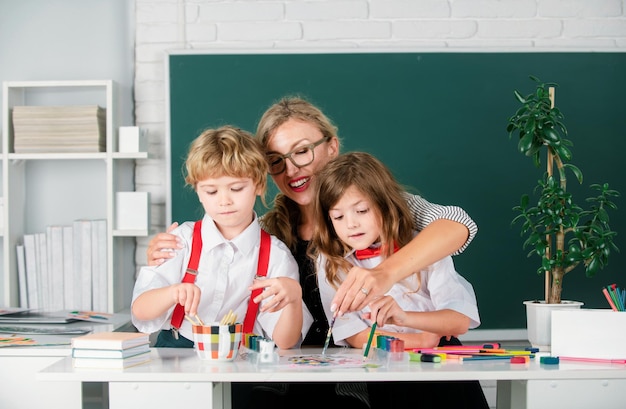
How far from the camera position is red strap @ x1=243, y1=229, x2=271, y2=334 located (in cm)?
202

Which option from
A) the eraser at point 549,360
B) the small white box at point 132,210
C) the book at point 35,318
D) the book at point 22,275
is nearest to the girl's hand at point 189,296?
the eraser at point 549,360

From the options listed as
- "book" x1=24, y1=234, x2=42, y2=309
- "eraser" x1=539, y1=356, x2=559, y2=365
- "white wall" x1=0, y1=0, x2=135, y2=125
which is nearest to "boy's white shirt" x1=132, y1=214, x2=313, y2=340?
"eraser" x1=539, y1=356, x2=559, y2=365

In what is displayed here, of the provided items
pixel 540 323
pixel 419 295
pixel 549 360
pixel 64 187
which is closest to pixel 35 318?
pixel 64 187

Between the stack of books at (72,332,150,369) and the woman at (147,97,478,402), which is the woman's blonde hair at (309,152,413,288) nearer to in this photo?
the woman at (147,97,478,402)

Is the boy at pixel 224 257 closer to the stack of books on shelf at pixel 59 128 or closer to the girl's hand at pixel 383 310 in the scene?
the girl's hand at pixel 383 310

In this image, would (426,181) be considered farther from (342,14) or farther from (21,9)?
(21,9)

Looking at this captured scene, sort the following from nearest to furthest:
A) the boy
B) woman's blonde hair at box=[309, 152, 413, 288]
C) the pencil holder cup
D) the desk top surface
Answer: the desk top surface → the pencil holder cup → the boy → woman's blonde hair at box=[309, 152, 413, 288]

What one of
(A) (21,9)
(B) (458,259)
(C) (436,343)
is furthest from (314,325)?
(A) (21,9)

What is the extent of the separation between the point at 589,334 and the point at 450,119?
1747 mm

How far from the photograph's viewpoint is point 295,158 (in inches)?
92.3

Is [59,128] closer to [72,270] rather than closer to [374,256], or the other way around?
[72,270]

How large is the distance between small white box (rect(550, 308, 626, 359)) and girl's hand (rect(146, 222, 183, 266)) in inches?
38.9

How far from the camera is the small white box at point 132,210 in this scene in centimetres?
317

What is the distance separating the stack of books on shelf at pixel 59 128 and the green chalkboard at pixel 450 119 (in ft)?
1.65
